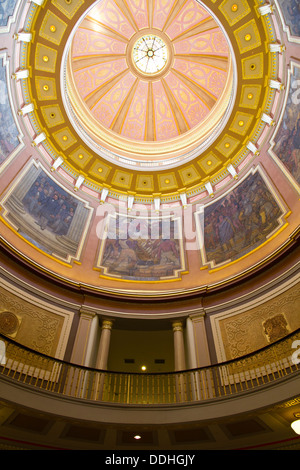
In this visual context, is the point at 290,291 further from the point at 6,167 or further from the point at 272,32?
the point at 6,167

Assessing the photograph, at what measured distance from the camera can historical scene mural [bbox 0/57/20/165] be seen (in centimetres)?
1203

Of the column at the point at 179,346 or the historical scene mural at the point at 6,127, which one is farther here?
the historical scene mural at the point at 6,127

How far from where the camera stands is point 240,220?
1400 centimetres

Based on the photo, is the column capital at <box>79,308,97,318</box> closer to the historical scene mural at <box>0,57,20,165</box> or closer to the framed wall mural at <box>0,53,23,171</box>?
the framed wall mural at <box>0,53,23,171</box>

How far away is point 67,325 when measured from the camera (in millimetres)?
11570

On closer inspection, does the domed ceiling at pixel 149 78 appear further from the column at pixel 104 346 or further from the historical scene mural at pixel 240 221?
the column at pixel 104 346

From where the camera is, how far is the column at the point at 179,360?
29.7ft

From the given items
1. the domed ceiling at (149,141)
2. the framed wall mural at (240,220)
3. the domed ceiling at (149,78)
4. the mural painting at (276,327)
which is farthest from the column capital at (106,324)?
the domed ceiling at (149,78)

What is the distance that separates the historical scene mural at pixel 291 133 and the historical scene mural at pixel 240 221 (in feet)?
4.20


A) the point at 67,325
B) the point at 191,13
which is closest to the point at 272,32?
the point at 191,13

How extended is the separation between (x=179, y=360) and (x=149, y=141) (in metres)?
12.2

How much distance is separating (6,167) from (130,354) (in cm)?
893

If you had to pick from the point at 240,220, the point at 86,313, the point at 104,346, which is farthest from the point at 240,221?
the point at 104,346

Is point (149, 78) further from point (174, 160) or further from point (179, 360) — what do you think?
point (179, 360)
